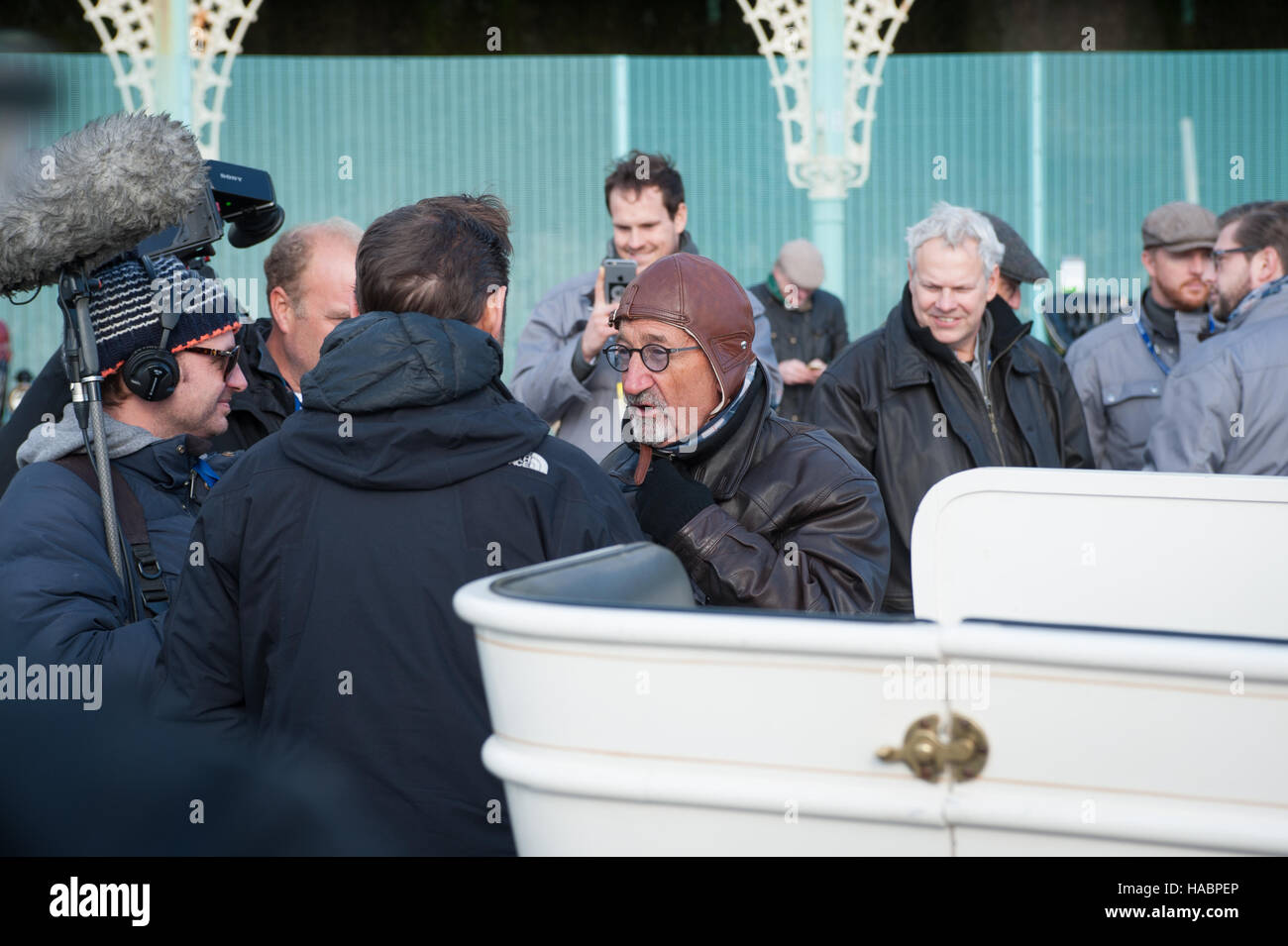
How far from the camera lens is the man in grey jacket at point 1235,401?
11.8 ft

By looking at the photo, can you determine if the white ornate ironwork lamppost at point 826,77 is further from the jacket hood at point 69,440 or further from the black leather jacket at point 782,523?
the jacket hood at point 69,440

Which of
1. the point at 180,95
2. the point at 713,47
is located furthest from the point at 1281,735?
the point at 713,47

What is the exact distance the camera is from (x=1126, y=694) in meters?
1.20

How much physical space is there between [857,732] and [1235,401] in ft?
9.15

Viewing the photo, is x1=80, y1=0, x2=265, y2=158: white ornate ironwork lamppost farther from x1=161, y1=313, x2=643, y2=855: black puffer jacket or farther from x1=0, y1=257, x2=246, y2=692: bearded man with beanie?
x1=161, y1=313, x2=643, y2=855: black puffer jacket

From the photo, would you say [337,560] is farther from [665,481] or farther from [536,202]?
[536,202]

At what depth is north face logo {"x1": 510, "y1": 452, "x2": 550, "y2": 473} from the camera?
1862mm

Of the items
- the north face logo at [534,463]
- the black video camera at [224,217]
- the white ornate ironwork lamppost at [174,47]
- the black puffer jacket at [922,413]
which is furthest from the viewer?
the white ornate ironwork lamppost at [174,47]

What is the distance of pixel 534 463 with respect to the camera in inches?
73.7

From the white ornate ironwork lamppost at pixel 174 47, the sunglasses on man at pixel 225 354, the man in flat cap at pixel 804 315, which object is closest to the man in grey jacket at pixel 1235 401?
the sunglasses on man at pixel 225 354

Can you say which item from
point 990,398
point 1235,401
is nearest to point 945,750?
point 990,398

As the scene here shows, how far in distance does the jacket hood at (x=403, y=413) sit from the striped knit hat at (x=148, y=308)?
64 centimetres
